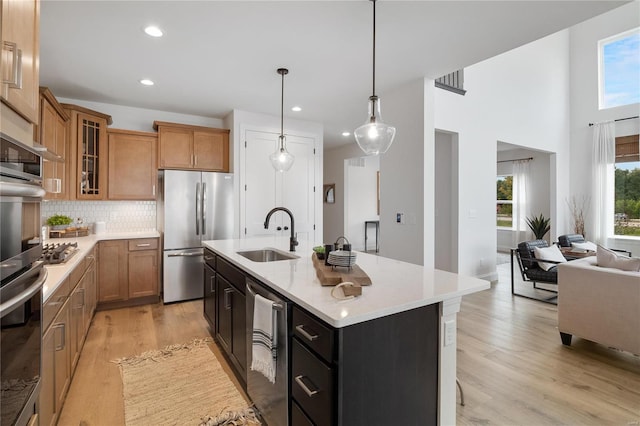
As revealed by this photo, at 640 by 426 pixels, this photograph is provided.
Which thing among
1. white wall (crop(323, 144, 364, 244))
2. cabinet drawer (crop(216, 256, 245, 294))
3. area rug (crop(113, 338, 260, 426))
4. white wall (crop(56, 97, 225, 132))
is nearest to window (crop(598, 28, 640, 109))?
white wall (crop(323, 144, 364, 244))

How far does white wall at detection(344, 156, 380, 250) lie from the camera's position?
8.05 meters

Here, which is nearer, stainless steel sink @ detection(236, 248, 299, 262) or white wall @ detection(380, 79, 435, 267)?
stainless steel sink @ detection(236, 248, 299, 262)

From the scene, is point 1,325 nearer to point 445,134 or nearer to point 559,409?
point 559,409

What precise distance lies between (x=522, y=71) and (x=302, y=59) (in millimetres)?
4949

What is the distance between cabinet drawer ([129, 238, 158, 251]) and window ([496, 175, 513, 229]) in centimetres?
813

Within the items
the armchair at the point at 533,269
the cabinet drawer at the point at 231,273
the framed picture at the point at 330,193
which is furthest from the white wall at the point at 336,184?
the cabinet drawer at the point at 231,273

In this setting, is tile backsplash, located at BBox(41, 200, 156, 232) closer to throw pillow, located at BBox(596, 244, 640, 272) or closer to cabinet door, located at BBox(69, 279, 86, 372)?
cabinet door, located at BBox(69, 279, 86, 372)

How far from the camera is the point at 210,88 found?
12.5 feet

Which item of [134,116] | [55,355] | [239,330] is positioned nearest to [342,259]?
[239,330]

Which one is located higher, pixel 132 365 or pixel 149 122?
pixel 149 122

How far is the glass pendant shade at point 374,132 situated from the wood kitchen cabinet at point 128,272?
3170 millimetres

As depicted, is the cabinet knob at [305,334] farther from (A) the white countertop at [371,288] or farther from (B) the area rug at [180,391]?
(B) the area rug at [180,391]

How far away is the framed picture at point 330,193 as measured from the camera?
8160 mm

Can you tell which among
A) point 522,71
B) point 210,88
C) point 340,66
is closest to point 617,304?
point 340,66
